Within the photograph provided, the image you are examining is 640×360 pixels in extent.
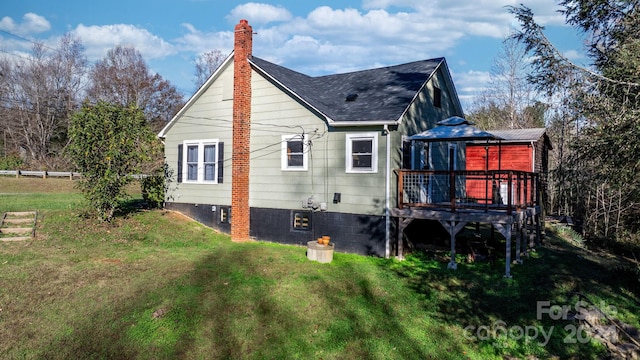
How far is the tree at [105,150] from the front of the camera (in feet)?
44.6

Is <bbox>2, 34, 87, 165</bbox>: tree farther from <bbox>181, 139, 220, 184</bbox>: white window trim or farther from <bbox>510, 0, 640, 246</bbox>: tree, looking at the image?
<bbox>510, 0, 640, 246</bbox>: tree

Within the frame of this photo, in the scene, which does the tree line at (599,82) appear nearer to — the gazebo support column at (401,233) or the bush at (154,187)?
the gazebo support column at (401,233)

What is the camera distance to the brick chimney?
563 inches

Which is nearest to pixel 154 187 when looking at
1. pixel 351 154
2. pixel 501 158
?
pixel 351 154

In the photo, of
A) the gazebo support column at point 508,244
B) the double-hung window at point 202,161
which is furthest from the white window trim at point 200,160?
the gazebo support column at point 508,244

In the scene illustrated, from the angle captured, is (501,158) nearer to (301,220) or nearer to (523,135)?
(523,135)

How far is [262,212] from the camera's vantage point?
46.9 ft

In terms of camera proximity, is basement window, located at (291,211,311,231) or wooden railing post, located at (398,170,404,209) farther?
basement window, located at (291,211,311,231)

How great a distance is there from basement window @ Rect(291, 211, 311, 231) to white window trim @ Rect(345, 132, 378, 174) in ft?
6.85

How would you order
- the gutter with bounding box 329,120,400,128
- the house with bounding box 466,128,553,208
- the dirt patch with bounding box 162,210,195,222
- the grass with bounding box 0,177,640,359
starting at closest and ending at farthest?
the grass with bounding box 0,177,640,359, the gutter with bounding box 329,120,400,128, the dirt patch with bounding box 162,210,195,222, the house with bounding box 466,128,553,208

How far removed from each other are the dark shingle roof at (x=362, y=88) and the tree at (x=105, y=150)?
5009mm

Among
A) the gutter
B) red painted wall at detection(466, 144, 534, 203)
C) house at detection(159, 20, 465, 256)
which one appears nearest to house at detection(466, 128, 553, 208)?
red painted wall at detection(466, 144, 534, 203)

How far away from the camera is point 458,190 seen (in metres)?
16.5

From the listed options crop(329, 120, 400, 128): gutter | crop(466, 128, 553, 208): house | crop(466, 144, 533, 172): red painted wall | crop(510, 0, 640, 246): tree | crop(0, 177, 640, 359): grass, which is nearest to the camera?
crop(0, 177, 640, 359): grass
